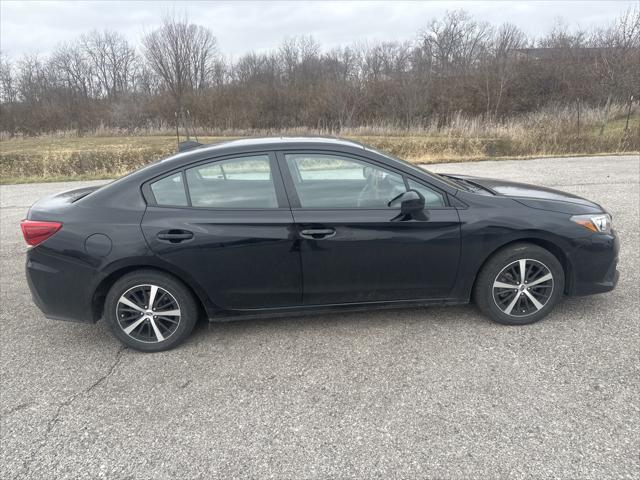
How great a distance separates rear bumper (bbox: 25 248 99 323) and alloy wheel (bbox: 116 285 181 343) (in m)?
0.25

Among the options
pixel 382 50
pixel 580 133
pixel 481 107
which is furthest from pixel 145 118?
pixel 580 133

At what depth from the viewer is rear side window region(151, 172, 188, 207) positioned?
326 cm

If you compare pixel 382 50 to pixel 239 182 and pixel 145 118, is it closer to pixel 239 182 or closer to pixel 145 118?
pixel 145 118

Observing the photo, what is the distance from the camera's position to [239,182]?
339 cm

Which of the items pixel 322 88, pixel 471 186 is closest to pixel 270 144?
pixel 471 186

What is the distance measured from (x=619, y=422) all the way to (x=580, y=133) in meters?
17.7

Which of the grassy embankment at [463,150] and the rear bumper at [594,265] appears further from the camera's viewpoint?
the grassy embankment at [463,150]

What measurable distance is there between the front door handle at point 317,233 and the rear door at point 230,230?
0.08 meters

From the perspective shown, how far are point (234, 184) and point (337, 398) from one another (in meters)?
1.72

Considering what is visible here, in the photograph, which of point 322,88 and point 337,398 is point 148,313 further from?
point 322,88

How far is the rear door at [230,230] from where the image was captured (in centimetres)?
318

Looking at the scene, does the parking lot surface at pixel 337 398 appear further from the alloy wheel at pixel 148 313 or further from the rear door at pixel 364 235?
the rear door at pixel 364 235

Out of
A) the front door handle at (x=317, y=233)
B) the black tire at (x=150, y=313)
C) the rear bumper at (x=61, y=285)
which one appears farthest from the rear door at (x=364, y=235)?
the rear bumper at (x=61, y=285)

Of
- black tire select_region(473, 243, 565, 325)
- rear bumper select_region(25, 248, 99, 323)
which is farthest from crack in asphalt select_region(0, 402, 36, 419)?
black tire select_region(473, 243, 565, 325)
